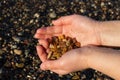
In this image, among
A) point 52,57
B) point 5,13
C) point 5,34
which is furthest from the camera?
point 5,13

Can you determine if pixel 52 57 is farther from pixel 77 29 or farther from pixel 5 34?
pixel 5 34

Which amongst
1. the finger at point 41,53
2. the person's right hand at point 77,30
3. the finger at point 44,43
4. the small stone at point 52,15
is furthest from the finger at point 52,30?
the small stone at point 52,15

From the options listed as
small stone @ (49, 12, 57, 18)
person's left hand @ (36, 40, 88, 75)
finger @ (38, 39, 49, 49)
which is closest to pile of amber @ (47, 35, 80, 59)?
finger @ (38, 39, 49, 49)

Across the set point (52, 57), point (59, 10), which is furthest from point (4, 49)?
point (59, 10)

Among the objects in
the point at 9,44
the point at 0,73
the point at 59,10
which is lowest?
the point at 0,73

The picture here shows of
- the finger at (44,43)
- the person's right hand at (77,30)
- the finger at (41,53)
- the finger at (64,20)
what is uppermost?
the finger at (64,20)

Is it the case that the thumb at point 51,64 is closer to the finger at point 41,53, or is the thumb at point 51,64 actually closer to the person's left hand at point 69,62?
the person's left hand at point 69,62
